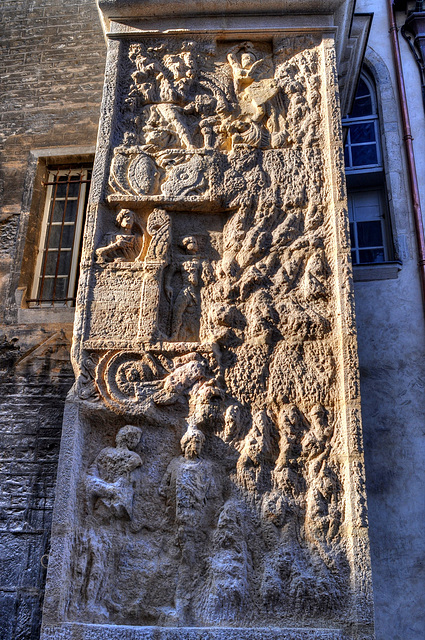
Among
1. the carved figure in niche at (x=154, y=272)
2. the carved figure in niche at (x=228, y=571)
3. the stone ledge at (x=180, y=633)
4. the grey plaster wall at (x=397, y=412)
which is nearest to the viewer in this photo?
the stone ledge at (x=180, y=633)

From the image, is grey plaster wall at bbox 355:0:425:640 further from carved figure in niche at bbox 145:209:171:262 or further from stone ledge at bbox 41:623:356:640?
carved figure in niche at bbox 145:209:171:262

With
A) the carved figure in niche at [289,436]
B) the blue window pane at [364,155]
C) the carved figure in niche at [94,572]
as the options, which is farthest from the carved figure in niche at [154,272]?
the blue window pane at [364,155]

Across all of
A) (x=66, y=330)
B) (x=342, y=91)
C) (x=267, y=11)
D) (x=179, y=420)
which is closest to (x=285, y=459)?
(x=179, y=420)

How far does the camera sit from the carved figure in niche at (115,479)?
3.94m

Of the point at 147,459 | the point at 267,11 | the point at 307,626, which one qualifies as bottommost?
the point at 307,626

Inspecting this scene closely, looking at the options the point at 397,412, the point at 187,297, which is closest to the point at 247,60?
the point at 187,297

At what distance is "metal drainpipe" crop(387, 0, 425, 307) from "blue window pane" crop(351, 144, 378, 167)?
378mm

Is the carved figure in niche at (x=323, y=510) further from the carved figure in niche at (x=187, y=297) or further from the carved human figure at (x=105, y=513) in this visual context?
the carved figure in niche at (x=187, y=297)

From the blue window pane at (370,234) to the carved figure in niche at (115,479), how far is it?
3.59 metres

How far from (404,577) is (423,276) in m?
2.68

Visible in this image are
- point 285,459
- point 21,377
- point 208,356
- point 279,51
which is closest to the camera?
point 285,459

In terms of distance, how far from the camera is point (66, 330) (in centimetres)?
573

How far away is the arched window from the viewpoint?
663cm

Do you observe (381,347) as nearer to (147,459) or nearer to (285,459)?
(285,459)
